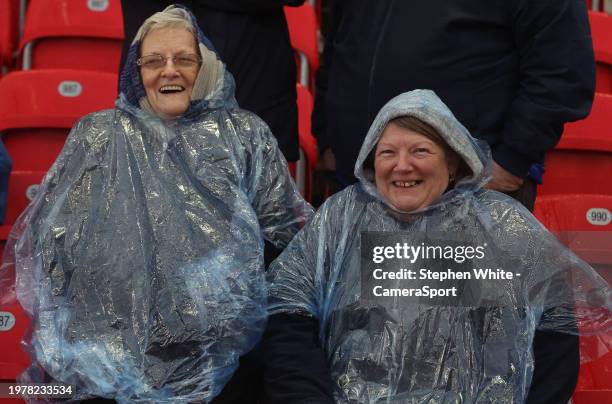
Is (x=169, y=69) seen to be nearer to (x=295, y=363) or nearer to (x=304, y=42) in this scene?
(x=295, y=363)

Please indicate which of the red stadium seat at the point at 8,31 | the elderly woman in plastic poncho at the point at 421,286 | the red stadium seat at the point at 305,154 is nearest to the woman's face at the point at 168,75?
the elderly woman in plastic poncho at the point at 421,286

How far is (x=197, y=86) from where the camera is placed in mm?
2215

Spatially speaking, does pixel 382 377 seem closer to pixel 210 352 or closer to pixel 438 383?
pixel 438 383

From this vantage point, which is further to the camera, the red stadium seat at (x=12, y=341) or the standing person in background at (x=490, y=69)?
the red stadium seat at (x=12, y=341)

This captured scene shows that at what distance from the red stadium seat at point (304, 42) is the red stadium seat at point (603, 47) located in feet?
3.46

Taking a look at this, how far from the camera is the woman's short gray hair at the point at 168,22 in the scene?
7.38 ft

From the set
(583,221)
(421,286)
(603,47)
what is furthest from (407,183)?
(603,47)

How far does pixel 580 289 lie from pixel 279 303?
61cm

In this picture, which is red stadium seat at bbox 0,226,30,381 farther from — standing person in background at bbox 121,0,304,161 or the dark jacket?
the dark jacket

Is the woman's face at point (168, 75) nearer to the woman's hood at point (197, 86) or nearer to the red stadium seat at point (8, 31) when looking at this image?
the woman's hood at point (197, 86)

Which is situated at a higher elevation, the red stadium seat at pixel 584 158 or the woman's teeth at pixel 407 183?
the woman's teeth at pixel 407 183

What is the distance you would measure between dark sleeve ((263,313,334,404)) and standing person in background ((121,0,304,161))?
27.2 inches

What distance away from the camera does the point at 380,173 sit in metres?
2.02

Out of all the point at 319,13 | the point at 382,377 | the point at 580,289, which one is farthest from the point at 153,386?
the point at 319,13
